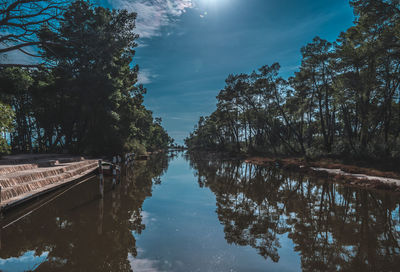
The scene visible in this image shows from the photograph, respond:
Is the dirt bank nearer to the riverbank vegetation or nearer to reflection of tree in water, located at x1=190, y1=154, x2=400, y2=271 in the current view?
reflection of tree in water, located at x1=190, y1=154, x2=400, y2=271

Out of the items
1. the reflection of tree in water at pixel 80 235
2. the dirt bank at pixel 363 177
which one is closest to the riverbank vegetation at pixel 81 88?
the reflection of tree in water at pixel 80 235

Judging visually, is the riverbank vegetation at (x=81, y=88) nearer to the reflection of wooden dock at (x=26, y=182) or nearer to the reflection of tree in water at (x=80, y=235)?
the reflection of wooden dock at (x=26, y=182)

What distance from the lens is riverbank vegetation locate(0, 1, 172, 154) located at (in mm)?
16633

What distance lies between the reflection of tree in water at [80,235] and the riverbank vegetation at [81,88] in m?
12.9

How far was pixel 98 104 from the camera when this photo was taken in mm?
28344

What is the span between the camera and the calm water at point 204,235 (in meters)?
4.55

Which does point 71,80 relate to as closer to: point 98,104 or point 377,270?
point 98,104

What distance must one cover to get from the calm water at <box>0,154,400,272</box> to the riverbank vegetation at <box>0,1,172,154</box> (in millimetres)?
13383

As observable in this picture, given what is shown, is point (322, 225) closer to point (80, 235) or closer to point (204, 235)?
point (204, 235)

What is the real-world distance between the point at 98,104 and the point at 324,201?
2859 centimetres

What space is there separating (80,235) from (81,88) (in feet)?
86.1

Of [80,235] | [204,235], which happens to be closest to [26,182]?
[80,235]

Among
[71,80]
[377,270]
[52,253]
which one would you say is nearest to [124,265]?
[52,253]

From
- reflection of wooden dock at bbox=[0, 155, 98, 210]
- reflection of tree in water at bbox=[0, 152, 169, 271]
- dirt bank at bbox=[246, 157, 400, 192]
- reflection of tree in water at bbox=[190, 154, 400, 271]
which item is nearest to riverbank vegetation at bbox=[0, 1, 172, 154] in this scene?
reflection of wooden dock at bbox=[0, 155, 98, 210]
